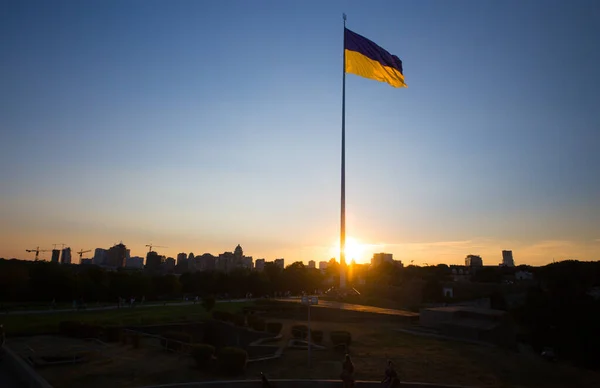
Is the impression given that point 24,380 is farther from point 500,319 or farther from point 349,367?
point 500,319

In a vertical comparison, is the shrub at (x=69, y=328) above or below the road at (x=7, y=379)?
above

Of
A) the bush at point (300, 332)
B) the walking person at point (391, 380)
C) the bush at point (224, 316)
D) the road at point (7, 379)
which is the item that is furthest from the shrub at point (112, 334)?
the walking person at point (391, 380)

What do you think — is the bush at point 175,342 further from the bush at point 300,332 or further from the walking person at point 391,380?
the walking person at point 391,380

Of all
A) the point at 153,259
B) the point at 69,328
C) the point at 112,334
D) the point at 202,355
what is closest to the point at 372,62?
the point at 202,355

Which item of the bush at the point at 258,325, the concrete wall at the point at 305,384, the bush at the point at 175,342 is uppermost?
the concrete wall at the point at 305,384

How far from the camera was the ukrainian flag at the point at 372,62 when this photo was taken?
3269 centimetres

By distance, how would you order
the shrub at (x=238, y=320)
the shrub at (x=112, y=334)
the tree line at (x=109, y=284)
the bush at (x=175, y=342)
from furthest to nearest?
1. the tree line at (x=109, y=284)
2. the shrub at (x=238, y=320)
3. the shrub at (x=112, y=334)
4. the bush at (x=175, y=342)

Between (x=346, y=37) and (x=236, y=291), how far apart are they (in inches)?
2029

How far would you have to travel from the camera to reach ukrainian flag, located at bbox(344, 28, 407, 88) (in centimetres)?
3269

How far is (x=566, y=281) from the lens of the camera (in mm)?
29516

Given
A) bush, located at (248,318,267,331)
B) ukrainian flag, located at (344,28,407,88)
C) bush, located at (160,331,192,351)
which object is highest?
ukrainian flag, located at (344,28,407,88)

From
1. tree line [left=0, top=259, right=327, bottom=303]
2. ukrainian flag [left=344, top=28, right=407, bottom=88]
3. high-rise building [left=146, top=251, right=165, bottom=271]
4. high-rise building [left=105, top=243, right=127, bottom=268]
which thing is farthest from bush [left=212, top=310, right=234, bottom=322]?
high-rise building [left=105, top=243, right=127, bottom=268]

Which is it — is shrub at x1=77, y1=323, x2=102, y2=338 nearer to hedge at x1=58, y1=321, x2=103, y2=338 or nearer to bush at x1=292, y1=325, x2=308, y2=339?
hedge at x1=58, y1=321, x2=103, y2=338

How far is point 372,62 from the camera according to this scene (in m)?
33.0
